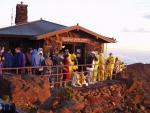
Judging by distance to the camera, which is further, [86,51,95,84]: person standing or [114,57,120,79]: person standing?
[114,57,120,79]: person standing

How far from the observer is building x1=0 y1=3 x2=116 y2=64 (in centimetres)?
2617

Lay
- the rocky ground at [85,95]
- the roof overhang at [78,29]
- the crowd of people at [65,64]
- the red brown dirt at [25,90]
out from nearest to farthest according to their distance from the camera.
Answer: the red brown dirt at [25,90]
the rocky ground at [85,95]
the crowd of people at [65,64]
the roof overhang at [78,29]

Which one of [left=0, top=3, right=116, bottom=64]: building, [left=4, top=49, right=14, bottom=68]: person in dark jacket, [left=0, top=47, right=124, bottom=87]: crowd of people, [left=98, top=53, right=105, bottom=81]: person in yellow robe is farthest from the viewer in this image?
[left=0, top=3, right=116, bottom=64]: building

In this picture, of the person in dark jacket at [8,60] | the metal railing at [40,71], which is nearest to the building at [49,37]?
the metal railing at [40,71]

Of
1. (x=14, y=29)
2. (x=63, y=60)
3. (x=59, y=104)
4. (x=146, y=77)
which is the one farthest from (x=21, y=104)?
(x=146, y=77)

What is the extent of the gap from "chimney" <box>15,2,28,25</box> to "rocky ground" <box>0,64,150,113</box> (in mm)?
6536

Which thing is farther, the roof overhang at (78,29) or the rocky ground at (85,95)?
the roof overhang at (78,29)

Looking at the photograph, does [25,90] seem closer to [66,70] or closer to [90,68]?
[66,70]

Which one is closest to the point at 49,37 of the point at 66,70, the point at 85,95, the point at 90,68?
the point at 90,68

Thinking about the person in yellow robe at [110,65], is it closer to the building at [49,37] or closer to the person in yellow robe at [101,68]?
the person in yellow robe at [101,68]

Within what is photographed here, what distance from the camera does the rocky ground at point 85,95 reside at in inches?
772

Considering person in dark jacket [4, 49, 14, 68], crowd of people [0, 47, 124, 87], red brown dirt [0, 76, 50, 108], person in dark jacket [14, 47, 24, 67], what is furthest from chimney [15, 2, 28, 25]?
red brown dirt [0, 76, 50, 108]

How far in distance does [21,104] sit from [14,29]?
27.5 feet

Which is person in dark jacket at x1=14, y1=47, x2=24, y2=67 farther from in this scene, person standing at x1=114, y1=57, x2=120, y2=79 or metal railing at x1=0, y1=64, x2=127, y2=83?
person standing at x1=114, y1=57, x2=120, y2=79
